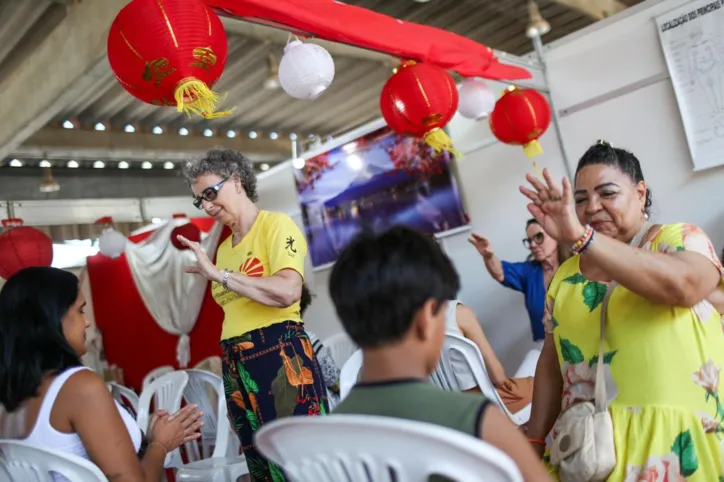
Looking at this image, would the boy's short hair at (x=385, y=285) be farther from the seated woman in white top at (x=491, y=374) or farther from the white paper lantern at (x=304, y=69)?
the white paper lantern at (x=304, y=69)

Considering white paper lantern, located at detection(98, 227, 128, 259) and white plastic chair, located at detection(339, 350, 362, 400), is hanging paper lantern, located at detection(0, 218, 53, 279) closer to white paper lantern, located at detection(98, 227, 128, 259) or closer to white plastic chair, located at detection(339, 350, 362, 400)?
white paper lantern, located at detection(98, 227, 128, 259)

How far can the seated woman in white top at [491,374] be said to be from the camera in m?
2.38

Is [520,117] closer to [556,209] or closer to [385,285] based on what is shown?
[556,209]

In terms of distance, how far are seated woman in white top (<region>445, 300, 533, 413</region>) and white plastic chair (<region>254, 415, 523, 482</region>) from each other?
151 centimetres

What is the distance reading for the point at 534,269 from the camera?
3.77 m

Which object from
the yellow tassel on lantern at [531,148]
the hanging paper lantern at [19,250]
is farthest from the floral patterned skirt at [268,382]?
the hanging paper lantern at [19,250]

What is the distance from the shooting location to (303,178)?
5.52 m

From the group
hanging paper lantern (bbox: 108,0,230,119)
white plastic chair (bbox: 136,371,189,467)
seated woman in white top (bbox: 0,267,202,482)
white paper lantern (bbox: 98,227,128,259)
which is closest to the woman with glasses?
seated woman in white top (bbox: 0,267,202,482)

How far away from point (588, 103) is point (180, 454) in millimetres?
3082

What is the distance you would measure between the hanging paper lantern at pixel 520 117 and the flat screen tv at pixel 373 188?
36.4 inches

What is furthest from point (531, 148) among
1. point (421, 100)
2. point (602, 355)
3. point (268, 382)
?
point (602, 355)

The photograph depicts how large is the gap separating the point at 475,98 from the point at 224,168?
6.64 ft

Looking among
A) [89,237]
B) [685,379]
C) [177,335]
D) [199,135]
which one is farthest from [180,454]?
[89,237]

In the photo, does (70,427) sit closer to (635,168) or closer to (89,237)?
(635,168)
